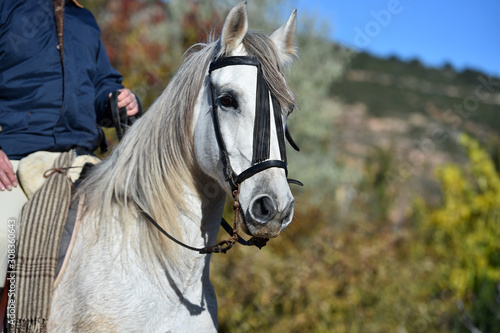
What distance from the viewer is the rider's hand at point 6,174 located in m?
2.22

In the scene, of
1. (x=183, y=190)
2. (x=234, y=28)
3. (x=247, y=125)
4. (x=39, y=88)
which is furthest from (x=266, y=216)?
(x=39, y=88)

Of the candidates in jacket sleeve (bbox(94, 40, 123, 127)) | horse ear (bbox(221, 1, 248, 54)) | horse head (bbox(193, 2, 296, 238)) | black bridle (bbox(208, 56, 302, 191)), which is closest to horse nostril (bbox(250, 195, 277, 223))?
horse head (bbox(193, 2, 296, 238))

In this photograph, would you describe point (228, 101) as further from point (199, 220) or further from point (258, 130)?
point (199, 220)

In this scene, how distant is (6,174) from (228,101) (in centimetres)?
117

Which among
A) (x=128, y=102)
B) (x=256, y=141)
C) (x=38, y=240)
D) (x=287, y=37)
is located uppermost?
(x=287, y=37)

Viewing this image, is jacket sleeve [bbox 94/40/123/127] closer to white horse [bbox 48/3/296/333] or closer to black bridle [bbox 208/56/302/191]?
white horse [bbox 48/3/296/333]

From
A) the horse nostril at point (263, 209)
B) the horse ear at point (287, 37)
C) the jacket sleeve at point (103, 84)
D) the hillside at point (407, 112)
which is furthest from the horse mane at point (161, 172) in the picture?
the hillside at point (407, 112)

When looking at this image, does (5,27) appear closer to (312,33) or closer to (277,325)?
(277,325)

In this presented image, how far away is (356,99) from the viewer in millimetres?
46812

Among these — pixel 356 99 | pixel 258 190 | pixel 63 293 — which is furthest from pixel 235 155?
pixel 356 99

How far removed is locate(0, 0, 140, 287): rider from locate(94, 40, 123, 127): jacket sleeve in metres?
0.19

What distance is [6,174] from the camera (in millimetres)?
2248

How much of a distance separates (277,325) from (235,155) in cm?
410

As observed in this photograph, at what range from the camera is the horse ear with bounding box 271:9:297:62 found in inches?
92.6
